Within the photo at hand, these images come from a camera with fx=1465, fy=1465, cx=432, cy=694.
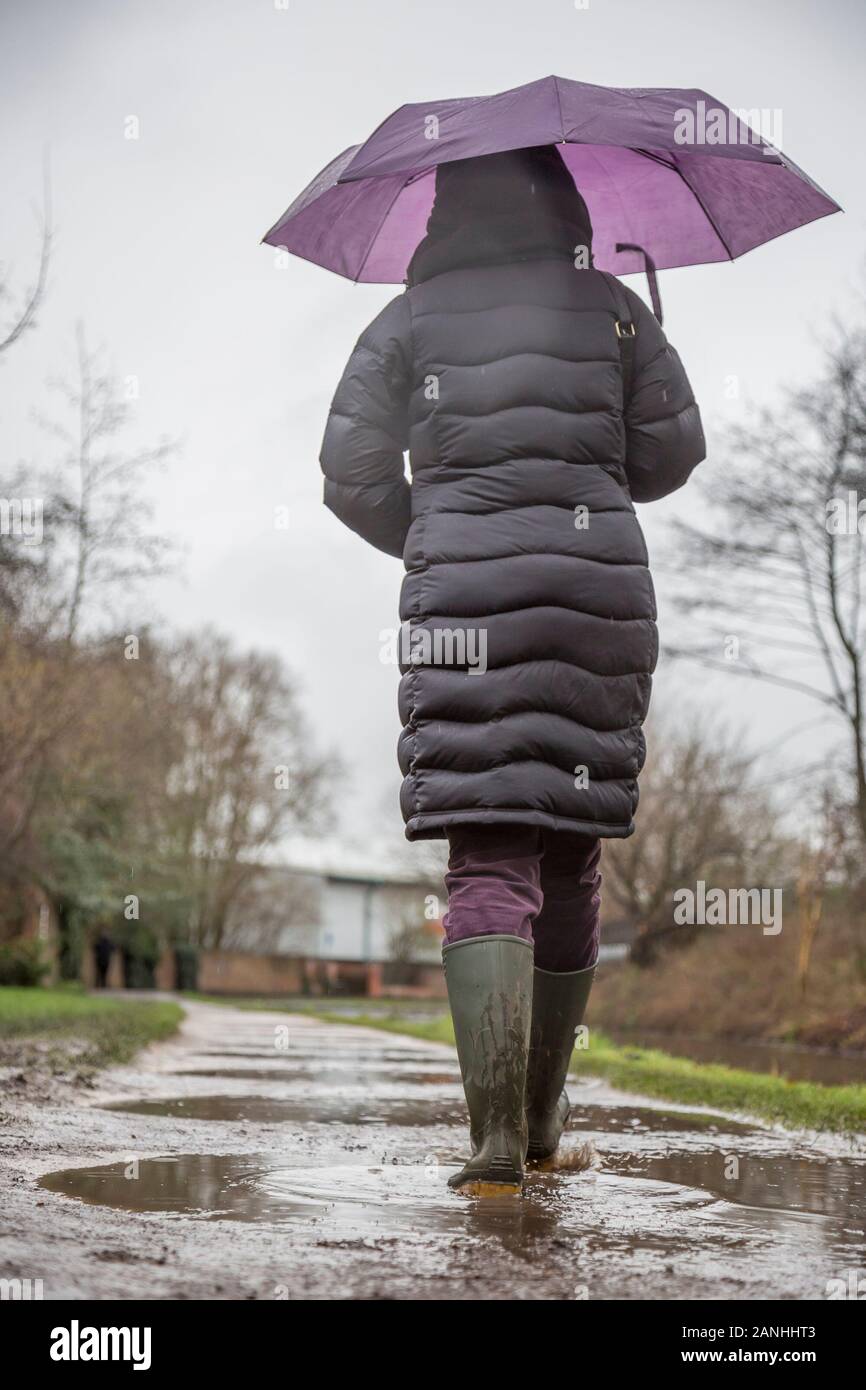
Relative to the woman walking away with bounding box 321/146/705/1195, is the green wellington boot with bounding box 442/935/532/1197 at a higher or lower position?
lower

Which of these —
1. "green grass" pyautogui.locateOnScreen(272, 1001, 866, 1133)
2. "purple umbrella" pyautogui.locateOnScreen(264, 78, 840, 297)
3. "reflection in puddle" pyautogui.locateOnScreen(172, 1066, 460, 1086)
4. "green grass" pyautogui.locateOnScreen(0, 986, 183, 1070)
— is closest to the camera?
"purple umbrella" pyautogui.locateOnScreen(264, 78, 840, 297)

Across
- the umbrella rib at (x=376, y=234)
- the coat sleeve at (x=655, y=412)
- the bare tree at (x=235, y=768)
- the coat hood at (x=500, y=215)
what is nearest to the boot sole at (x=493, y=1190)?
the coat sleeve at (x=655, y=412)

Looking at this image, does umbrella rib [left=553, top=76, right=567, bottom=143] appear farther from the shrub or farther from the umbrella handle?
the shrub

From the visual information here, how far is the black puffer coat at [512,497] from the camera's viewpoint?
3.37 meters

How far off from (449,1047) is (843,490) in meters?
11.1

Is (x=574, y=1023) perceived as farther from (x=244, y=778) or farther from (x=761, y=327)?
(x=244, y=778)

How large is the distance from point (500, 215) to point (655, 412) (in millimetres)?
647

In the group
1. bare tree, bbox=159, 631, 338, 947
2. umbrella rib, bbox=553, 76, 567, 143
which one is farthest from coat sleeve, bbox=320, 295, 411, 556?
bare tree, bbox=159, 631, 338, 947

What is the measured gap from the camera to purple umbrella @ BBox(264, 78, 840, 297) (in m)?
4.04

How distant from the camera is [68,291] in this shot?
12.0 meters

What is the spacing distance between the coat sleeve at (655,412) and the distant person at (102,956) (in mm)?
43880

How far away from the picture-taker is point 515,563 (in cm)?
343

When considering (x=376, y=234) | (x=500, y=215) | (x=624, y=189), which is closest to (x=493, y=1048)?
(x=500, y=215)

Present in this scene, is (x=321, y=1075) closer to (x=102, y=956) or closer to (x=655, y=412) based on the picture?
(x=655, y=412)
